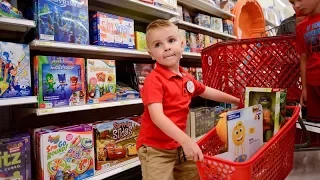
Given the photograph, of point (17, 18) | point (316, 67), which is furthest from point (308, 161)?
point (17, 18)

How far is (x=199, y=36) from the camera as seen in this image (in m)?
3.11

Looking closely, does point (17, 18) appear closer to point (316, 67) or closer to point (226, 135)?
point (226, 135)

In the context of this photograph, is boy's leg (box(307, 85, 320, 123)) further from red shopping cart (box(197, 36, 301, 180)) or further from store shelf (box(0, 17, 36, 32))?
store shelf (box(0, 17, 36, 32))

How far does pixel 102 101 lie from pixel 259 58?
3.75ft

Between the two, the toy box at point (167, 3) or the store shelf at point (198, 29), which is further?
the store shelf at point (198, 29)

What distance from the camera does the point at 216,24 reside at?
11.5 ft

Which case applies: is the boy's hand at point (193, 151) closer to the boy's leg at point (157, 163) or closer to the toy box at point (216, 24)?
the boy's leg at point (157, 163)

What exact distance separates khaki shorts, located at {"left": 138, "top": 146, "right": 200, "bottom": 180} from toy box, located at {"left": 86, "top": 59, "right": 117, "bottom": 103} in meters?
0.77

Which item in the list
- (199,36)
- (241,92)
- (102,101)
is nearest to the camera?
(241,92)

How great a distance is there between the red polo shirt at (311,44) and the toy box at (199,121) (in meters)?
1.52

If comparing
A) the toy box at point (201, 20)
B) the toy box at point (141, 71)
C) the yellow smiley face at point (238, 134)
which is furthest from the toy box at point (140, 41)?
the yellow smiley face at point (238, 134)

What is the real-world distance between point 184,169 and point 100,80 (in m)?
0.95

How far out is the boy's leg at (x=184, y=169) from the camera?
122 cm

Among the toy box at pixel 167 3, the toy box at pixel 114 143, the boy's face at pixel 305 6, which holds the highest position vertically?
the toy box at pixel 167 3
